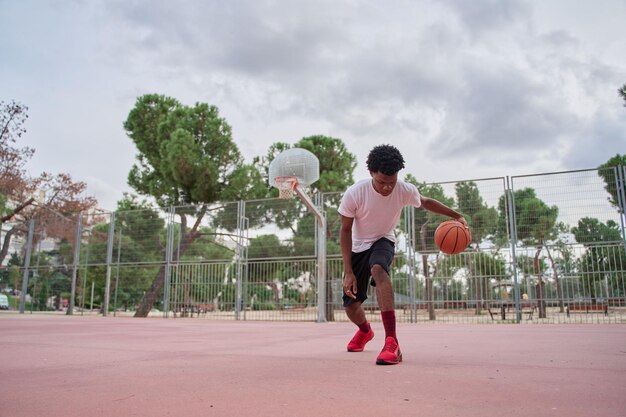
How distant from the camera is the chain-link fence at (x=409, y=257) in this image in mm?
10523

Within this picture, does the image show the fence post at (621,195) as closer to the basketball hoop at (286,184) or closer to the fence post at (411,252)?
the fence post at (411,252)

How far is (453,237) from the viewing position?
4.45m

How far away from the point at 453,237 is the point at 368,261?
1147mm

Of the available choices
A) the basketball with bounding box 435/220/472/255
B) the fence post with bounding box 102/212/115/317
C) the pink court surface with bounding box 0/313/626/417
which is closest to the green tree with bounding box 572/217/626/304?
the basketball with bounding box 435/220/472/255

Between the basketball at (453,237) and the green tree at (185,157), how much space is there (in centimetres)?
1585

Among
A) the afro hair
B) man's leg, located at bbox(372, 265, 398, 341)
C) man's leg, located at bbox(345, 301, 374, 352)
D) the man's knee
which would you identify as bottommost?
man's leg, located at bbox(345, 301, 374, 352)

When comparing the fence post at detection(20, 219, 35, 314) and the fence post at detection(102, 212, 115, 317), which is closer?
the fence post at detection(102, 212, 115, 317)

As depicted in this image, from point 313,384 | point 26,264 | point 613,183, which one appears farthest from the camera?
point 26,264

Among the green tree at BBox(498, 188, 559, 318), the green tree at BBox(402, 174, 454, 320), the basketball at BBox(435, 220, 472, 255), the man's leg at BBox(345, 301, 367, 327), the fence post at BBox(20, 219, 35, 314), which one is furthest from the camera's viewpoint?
the fence post at BBox(20, 219, 35, 314)

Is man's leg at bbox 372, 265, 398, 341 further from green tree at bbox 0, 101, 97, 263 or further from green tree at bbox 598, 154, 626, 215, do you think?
green tree at bbox 0, 101, 97, 263

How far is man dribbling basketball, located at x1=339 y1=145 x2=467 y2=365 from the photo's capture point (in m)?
3.39

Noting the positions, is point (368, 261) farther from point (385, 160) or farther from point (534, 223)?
point (534, 223)

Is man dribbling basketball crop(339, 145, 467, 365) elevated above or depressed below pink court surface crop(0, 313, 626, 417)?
above

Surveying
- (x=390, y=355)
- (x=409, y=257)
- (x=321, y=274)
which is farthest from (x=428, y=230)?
(x=390, y=355)
